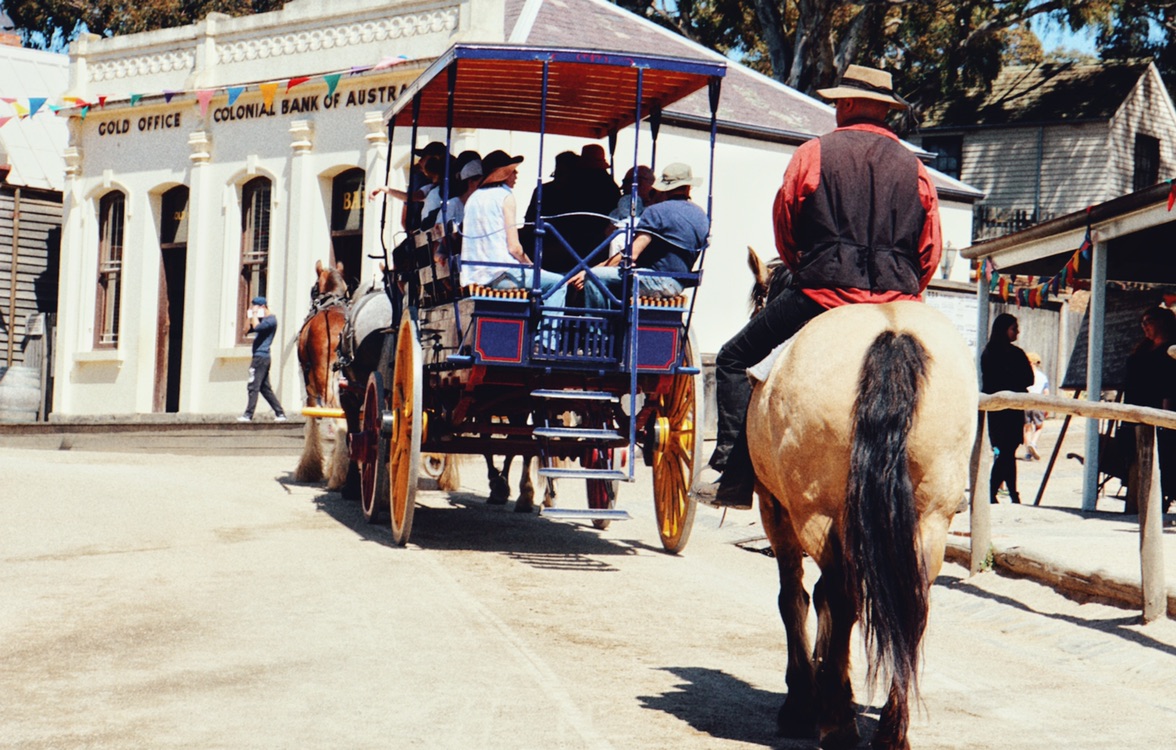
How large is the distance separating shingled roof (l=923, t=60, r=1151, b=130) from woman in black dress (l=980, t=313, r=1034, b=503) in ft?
Result: 81.7

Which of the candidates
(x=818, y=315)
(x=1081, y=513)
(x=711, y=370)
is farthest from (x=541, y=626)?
(x=711, y=370)

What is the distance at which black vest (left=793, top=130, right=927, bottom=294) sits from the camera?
5645mm

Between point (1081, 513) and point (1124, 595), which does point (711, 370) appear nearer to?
point (1081, 513)

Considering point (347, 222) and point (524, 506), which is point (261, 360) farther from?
point (524, 506)

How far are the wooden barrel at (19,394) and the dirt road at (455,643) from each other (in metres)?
15.0

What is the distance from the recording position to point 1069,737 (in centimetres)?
568

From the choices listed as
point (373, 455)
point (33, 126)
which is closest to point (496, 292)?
point (373, 455)

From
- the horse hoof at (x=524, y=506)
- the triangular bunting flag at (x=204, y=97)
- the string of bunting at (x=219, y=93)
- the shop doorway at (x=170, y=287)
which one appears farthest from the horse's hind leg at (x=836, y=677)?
the shop doorway at (x=170, y=287)

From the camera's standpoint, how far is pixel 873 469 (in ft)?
16.1

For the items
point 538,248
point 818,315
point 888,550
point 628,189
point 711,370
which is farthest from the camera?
point 711,370

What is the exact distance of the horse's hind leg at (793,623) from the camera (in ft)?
18.0

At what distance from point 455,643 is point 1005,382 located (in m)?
8.60

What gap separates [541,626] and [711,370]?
568 inches

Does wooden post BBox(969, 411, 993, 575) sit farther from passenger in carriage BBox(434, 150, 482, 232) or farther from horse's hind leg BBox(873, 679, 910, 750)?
horse's hind leg BBox(873, 679, 910, 750)
